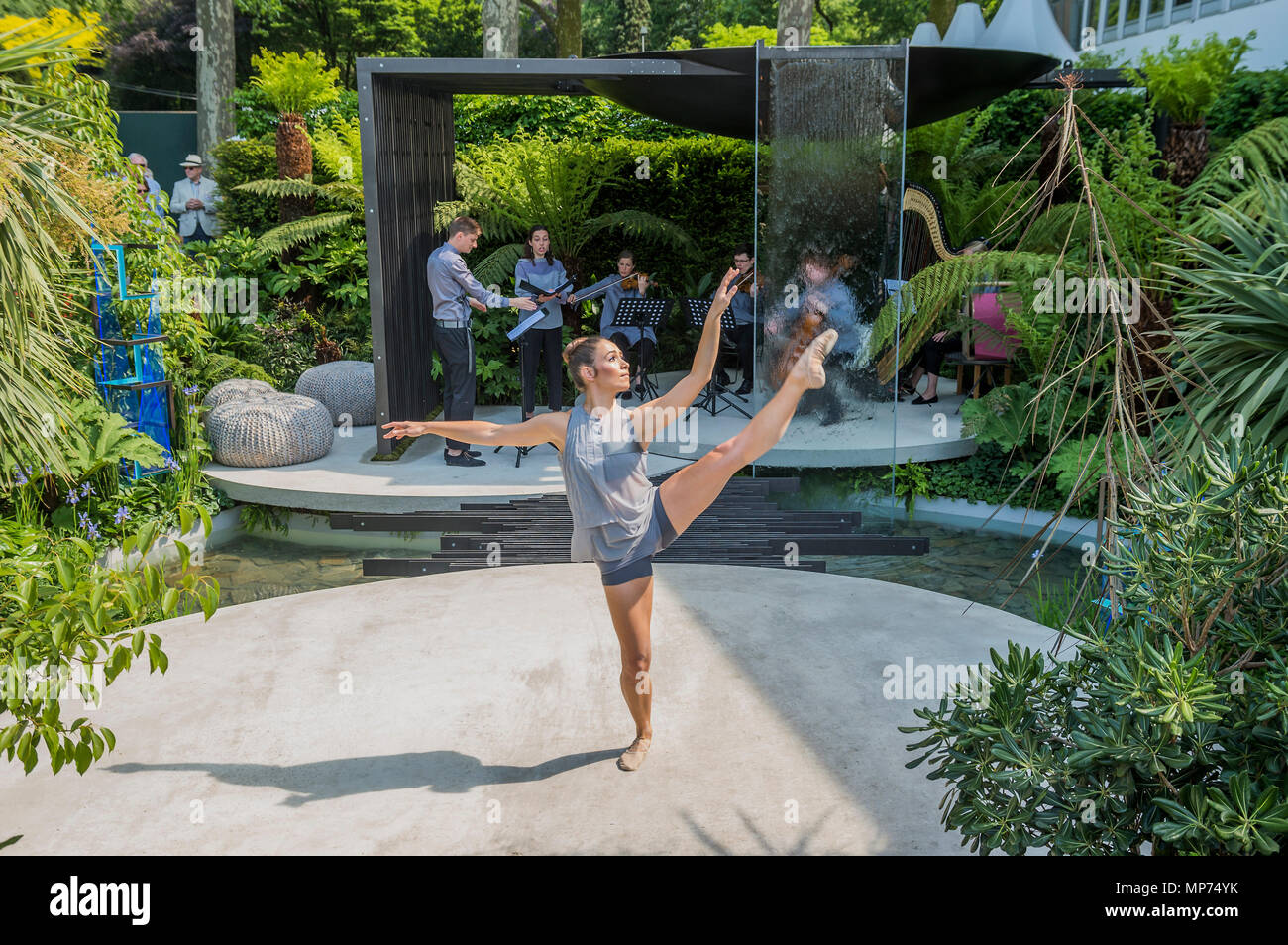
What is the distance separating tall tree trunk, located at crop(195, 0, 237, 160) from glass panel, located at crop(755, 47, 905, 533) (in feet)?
49.9

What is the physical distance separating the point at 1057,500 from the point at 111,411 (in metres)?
7.12

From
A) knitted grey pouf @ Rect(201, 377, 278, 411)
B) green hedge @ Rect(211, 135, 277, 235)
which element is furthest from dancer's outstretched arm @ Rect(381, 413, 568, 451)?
green hedge @ Rect(211, 135, 277, 235)

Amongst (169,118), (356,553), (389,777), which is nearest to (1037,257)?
(356,553)

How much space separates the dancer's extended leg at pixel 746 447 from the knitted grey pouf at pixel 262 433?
5.78 metres

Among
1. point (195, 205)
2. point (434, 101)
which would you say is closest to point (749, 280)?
point (434, 101)

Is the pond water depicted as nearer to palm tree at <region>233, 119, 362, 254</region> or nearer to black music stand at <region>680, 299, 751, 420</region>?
black music stand at <region>680, 299, 751, 420</region>

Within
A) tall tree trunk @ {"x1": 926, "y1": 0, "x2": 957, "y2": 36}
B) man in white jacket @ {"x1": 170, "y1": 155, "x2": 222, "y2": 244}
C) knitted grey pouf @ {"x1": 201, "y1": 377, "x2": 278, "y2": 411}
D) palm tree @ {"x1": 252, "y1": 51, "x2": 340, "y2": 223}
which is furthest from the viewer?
tall tree trunk @ {"x1": 926, "y1": 0, "x2": 957, "y2": 36}

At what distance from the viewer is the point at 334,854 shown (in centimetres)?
373

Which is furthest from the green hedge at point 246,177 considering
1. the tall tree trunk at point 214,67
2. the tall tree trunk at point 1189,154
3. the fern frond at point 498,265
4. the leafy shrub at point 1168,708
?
the leafy shrub at point 1168,708

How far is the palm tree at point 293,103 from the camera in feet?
44.7

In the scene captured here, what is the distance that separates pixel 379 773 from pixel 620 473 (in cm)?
154

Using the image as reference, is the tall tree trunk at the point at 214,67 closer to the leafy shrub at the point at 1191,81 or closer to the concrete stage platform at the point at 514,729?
the leafy shrub at the point at 1191,81

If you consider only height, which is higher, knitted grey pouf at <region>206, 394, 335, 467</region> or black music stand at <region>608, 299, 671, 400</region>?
black music stand at <region>608, 299, 671, 400</region>

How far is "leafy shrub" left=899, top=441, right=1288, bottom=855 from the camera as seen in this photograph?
2.53 m
